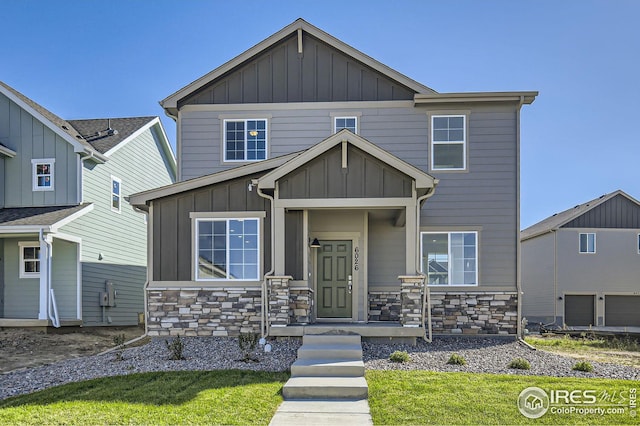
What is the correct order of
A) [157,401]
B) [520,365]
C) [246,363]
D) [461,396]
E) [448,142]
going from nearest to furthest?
1. [157,401]
2. [461,396]
3. [520,365]
4. [246,363]
5. [448,142]

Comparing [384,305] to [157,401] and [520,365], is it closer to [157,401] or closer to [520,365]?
[520,365]

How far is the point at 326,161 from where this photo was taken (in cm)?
1082

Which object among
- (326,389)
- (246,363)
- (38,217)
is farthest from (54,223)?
(326,389)

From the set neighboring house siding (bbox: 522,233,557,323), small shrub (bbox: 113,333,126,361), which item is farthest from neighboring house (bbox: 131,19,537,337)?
neighboring house siding (bbox: 522,233,557,323)

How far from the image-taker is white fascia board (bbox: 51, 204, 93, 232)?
46.3 feet

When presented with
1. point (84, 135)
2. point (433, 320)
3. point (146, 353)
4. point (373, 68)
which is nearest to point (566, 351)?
point (433, 320)

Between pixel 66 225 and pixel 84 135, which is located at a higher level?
pixel 84 135

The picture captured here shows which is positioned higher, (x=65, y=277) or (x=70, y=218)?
(x=70, y=218)

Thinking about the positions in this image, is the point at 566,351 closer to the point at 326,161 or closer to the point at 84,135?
the point at 326,161

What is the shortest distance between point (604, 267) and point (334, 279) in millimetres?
16221

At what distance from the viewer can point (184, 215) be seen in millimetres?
12062

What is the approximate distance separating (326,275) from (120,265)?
8830 millimetres

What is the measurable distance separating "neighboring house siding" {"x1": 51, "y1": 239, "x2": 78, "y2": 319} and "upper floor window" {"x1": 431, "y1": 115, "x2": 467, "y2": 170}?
418 inches

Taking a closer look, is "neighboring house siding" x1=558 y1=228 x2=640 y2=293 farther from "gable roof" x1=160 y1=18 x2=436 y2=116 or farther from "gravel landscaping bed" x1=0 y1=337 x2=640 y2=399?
"gable roof" x1=160 y1=18 x2=436 y2=116
